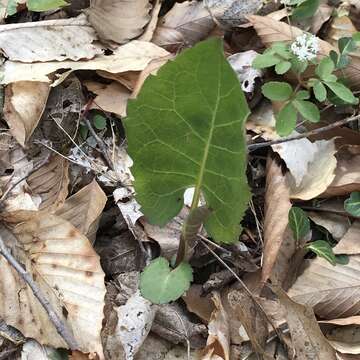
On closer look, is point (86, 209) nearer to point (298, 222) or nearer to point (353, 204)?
point (298, 222)

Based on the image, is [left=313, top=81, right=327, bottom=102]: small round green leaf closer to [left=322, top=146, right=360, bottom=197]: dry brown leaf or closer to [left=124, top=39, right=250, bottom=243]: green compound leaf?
[left=322, top=146, right=360, bottom=197]: dry brown leaf

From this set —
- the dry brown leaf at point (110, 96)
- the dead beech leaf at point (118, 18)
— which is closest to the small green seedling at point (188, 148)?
the dry brown leaf at point (110, 96)

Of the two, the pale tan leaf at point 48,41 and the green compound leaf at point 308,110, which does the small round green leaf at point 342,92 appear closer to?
the green compound leaf at point 308,110

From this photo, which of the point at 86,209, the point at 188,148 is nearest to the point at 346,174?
the point at 188,148

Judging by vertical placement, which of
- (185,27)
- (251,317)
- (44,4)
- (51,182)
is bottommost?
(251,317)

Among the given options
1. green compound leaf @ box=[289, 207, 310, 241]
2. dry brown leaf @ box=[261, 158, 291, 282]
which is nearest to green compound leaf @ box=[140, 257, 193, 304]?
dry brown leaf @ box=[261, 158, 291, 282]

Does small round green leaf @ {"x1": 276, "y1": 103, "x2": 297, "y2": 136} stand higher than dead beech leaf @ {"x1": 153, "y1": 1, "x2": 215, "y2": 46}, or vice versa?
dead beech leaf @ {"x1": 153, "y1": 1, "x2": 215, "y2": 46}

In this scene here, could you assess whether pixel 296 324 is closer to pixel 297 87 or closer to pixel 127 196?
pixel 127 196
